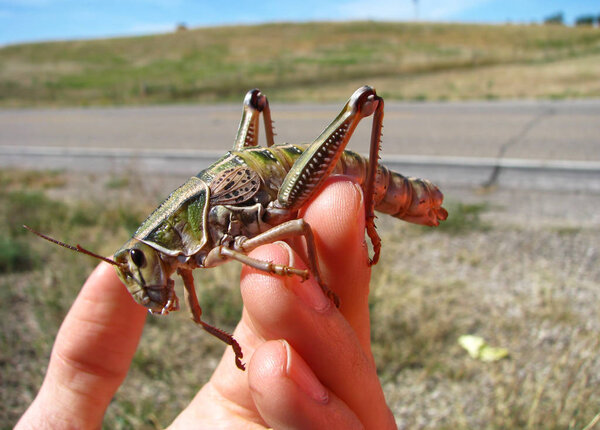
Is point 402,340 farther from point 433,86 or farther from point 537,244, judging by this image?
point 433,86

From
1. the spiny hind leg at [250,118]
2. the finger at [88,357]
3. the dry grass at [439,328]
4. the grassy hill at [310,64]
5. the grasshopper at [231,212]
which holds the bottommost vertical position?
the dry grass at [439,328]

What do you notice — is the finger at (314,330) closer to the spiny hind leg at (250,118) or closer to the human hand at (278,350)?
the human hand at (278,350)

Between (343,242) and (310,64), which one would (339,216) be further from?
(310,64)

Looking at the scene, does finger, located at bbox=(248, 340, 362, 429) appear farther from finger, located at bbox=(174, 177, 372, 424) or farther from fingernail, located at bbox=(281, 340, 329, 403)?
finger, located at bbox=(174, 177, 372, 424)

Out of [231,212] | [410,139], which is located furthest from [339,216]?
[410,139]

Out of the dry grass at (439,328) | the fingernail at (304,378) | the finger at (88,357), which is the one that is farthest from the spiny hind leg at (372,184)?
the dry grass at (439,328)

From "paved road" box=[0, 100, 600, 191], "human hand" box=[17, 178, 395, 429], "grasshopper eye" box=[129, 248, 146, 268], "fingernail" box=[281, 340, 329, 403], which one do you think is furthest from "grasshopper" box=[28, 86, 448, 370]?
"paved road" box=[0, 100, 600, 191]
